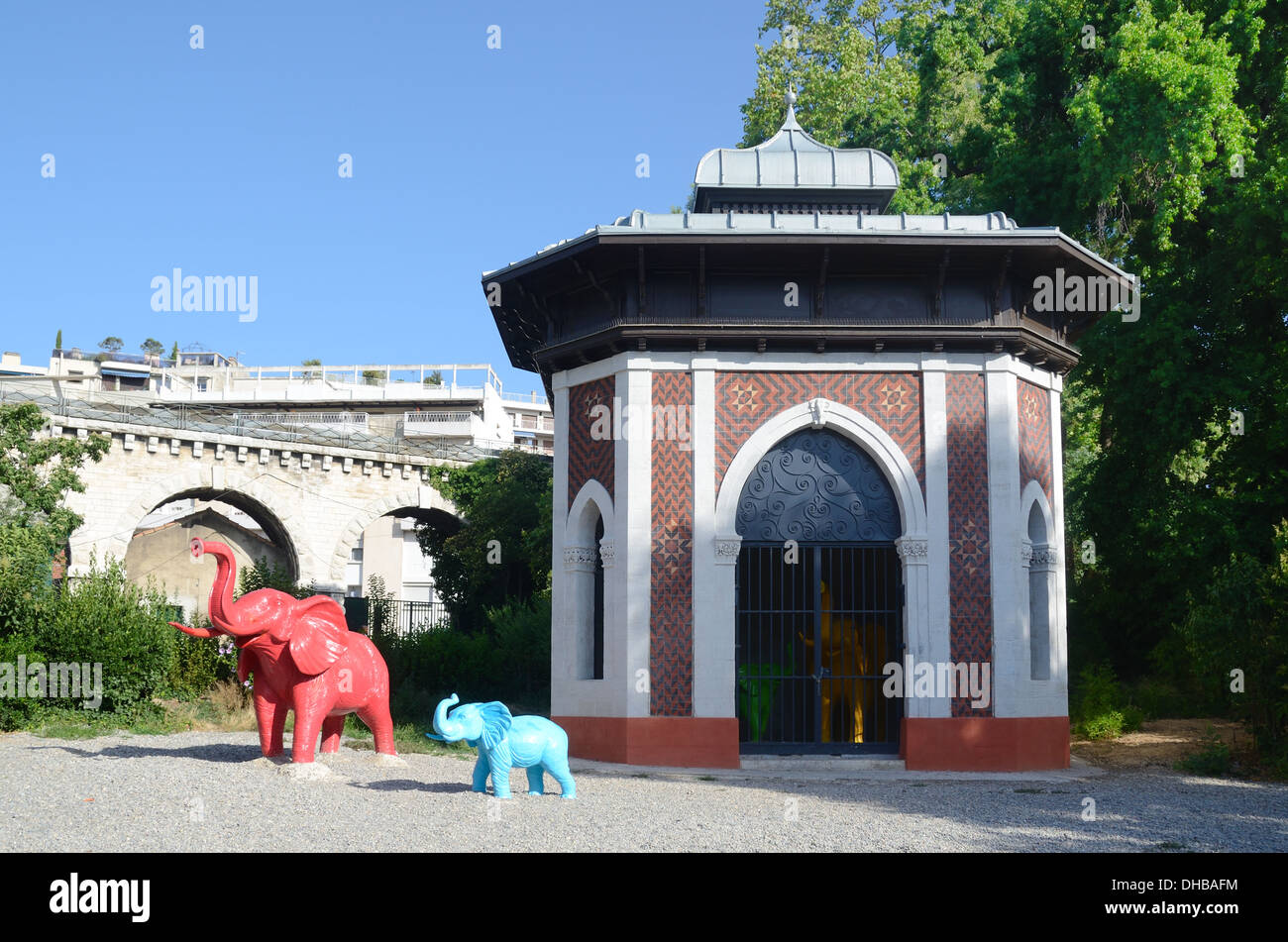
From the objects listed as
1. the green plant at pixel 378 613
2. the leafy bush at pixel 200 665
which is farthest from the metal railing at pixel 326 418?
the leafy bush at pixel 200 665

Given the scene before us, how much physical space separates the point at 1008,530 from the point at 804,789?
178 inches

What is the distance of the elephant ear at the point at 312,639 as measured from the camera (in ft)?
35.5

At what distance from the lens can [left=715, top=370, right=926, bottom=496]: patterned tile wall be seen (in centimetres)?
1414

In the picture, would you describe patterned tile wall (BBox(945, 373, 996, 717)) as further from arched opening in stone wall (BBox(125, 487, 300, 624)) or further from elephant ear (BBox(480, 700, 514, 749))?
arched opening in stone wall (BBox(125, 487, 300, 624))

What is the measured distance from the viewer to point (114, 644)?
1619 cm

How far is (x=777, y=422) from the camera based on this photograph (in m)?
14.1

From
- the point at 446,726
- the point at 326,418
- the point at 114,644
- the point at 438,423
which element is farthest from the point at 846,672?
the point at 326,418

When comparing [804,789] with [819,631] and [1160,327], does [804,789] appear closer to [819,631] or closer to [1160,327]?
[819,631]

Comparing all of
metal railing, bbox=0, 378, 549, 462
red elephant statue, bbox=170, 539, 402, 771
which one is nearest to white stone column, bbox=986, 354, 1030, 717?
red elephant statue, bbox=170, 539, 402, 771

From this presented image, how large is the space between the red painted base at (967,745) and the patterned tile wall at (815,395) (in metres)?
3.18

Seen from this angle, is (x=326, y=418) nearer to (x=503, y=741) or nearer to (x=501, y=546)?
(x=501, y=546)

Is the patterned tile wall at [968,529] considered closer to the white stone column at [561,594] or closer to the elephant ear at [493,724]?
the white stone column at [561,594]

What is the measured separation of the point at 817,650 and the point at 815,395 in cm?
320

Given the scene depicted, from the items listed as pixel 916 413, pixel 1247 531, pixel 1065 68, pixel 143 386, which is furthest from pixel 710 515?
pixel 143 386
